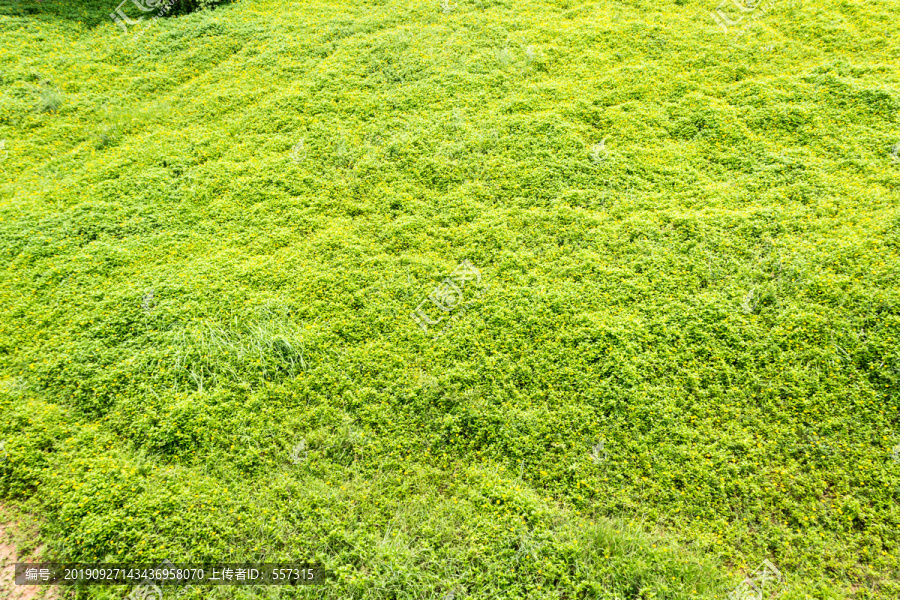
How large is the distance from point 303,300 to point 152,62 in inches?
403

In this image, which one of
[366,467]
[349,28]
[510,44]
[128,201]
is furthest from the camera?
[349,28]

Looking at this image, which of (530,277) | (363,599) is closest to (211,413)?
(363,599)

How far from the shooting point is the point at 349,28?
43.9ft

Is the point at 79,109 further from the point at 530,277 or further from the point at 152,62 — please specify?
the point at 530,277
